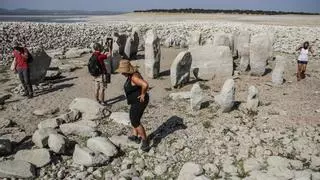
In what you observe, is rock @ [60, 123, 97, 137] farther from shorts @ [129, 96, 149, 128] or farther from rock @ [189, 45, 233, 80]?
rock @ [189, 45, 233, 80]

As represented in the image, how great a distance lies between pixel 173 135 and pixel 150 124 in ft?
3.48

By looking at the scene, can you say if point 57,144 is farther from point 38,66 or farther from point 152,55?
point 152,55

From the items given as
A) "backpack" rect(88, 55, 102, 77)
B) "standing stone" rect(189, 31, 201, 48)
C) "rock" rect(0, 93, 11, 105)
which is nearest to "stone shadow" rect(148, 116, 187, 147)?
"backpack" rect(88, 55, 102, 77)

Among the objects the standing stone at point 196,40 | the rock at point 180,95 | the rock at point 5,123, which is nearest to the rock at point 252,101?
the rock at point 180,95

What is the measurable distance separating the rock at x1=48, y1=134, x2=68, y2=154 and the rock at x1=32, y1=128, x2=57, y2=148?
18 centimetres

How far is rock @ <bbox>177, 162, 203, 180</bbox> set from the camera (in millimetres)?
8461

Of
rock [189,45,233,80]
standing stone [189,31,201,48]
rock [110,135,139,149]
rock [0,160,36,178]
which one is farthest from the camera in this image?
standing stone [189,31,201,48]

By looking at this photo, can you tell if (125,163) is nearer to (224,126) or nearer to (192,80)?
(224,126)

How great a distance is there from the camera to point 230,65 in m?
16.2

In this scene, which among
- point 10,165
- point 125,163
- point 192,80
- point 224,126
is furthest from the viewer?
point 192,80

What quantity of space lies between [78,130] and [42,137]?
112 cm

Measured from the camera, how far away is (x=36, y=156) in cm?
912

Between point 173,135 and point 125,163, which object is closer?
point 125,163

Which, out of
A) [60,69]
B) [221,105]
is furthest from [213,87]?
[60,69]
